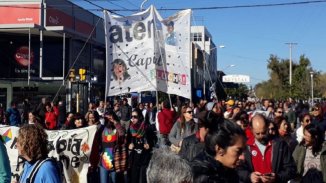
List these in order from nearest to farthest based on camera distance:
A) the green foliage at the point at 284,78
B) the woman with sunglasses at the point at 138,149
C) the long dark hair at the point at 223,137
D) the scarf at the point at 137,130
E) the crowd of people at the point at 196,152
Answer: the crowd of people at the point at 196,152 < the long dark hair at the point at 223,137 < the woman with sunglasses at the point at 138,149 < the scarf at the point at 137,130 < the green foliage at the point at 284,78

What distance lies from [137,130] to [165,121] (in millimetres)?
3267

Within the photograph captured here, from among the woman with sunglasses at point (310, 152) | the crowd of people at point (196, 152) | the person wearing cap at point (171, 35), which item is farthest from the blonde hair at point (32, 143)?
the person wearing cap at point (171, 35)

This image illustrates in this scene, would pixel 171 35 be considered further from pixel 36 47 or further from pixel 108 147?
pixel 36 47

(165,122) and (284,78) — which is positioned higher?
(284,78)

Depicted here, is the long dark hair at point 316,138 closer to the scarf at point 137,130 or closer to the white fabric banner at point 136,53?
the scarf at point 137,130

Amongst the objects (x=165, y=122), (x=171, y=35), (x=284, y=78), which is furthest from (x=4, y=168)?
(x=284, y=78)

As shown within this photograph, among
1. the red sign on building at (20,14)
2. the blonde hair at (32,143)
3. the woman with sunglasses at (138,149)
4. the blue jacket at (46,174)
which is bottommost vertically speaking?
the woman with sunglasses at (138,149)

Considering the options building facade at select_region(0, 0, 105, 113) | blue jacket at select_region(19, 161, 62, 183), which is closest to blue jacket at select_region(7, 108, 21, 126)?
building facade at select_region(0, 0, 105, 113)

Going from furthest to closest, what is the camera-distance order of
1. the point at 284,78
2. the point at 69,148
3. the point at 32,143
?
the point at 284,78 < the point at 69,148 < the point at 32,143

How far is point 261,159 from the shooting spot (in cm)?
513

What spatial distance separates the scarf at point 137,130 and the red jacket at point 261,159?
4.93 metres

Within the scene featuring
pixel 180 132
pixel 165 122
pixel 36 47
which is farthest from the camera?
pixel 36 47

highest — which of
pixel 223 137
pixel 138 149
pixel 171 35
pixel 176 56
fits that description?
pixel 171 35

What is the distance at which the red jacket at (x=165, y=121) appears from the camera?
43.3ft
